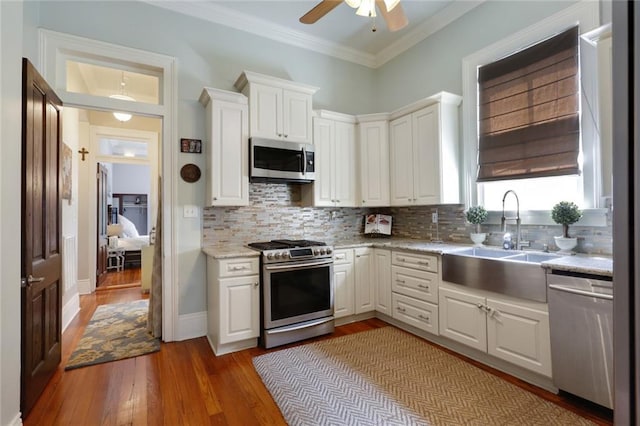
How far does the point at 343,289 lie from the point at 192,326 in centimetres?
154

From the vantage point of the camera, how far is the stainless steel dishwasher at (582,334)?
1707mm

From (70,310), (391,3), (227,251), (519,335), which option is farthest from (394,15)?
(70,310)

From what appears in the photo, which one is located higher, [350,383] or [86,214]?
[86,214]

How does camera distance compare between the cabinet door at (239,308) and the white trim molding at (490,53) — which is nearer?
the white trim molding at (490,53)

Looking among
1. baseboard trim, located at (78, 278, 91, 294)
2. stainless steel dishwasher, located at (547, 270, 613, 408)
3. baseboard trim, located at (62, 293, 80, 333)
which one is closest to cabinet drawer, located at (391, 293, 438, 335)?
stainless steel dishwasher, located at (547, 270, 613, 408)

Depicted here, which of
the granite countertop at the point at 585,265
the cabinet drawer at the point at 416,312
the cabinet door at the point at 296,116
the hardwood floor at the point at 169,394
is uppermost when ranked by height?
the cabinet door at the point at 296,116

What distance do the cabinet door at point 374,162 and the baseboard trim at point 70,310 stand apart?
3498mm

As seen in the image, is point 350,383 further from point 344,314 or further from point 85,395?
point 85,395

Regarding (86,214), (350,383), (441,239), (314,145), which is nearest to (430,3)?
(314,145)

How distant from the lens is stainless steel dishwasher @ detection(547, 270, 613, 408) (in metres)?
1.71

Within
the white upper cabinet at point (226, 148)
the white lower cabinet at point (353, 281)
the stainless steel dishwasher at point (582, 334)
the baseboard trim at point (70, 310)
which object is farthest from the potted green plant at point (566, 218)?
the baseboard trim at point (70, 310)

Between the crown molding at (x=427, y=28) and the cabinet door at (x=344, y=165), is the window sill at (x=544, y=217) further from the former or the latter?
the crown molding at (x=427, y=28)
